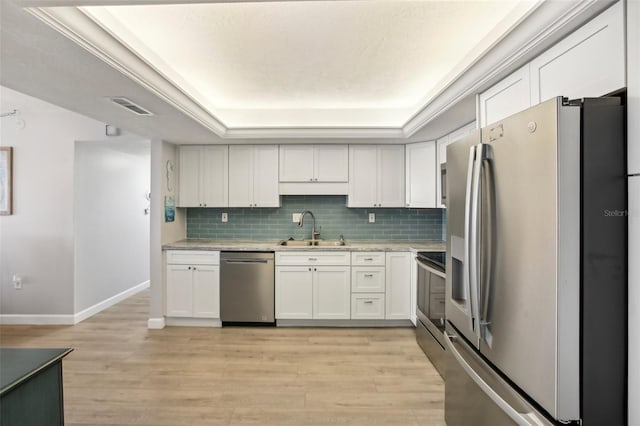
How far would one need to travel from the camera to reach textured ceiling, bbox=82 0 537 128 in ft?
6.01

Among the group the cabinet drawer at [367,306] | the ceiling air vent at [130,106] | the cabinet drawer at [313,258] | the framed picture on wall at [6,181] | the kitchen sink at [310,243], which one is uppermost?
the ceiling air vent at [130,106]

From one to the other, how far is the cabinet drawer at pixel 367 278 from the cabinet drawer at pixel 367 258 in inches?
1.8

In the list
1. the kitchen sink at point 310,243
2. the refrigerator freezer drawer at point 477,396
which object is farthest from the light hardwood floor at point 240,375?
the kitchen sink at point 310,243

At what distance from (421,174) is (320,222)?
1441 millimetres

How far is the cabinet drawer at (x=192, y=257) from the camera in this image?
374 centimetres

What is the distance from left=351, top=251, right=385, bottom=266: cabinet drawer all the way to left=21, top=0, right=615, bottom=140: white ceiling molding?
159 centimetres

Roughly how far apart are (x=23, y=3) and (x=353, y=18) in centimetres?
157

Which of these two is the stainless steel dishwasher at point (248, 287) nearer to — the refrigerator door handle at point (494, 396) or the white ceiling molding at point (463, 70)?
the white ceiling molding at point (463, 70)

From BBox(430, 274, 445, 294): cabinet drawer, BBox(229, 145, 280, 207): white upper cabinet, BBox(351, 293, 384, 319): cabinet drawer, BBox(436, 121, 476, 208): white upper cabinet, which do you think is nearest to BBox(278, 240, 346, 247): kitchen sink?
BBox(229, 145, 280, 207): white upper cabinet

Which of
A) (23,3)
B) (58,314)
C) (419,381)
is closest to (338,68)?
(23,3)

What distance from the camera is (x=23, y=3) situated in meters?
1.29

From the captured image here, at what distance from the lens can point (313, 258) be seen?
12.2 ft

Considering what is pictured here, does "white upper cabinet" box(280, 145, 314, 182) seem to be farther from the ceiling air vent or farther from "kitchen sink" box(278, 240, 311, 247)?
the ceiling air vent

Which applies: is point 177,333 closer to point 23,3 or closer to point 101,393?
point 101,393
